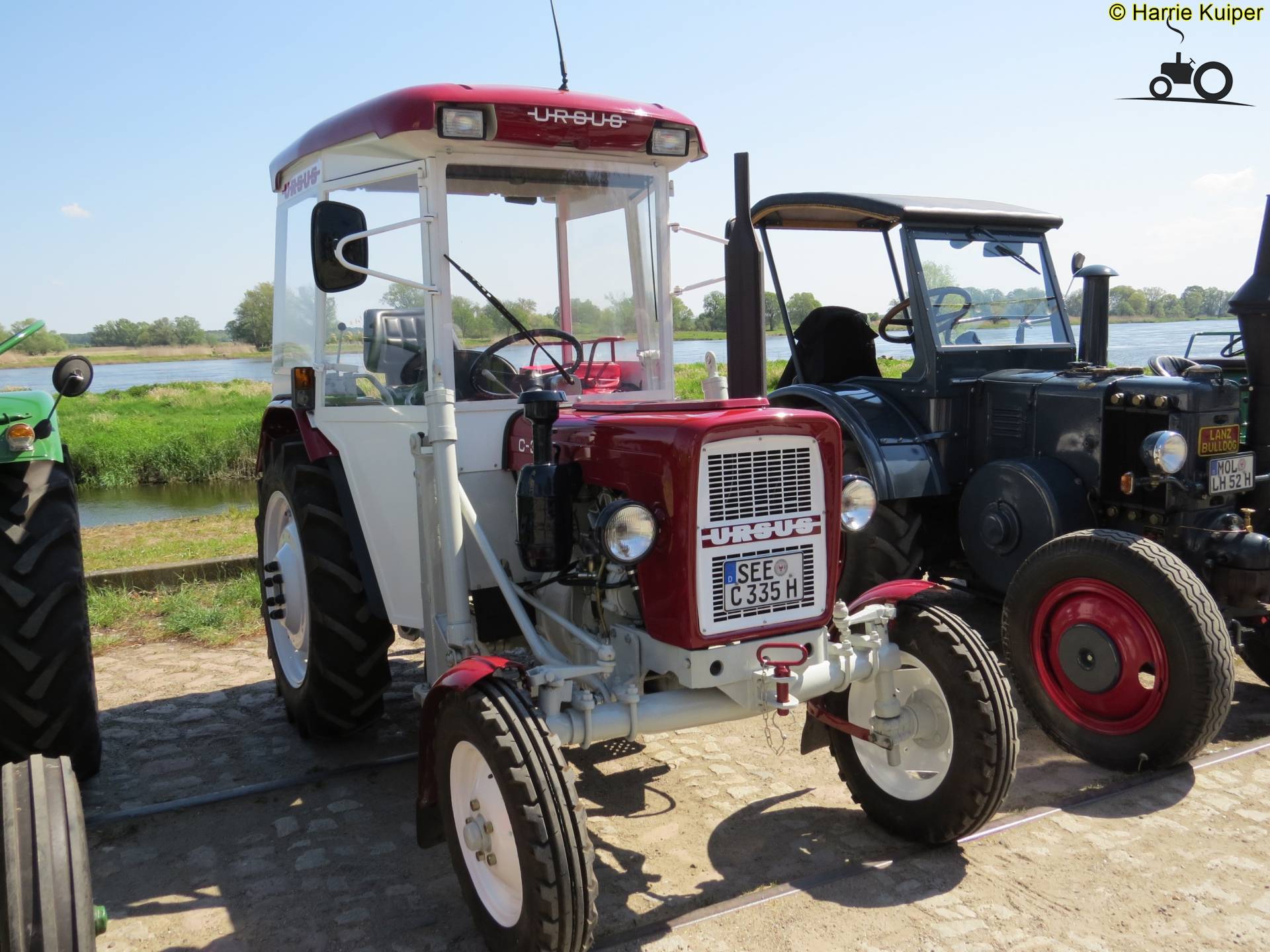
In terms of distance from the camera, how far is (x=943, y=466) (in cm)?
548

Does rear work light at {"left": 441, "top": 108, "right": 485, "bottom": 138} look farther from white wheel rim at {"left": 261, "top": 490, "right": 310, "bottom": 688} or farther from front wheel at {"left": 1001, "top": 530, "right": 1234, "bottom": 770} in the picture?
front wheel at {"left": 1001, "top": 530, "right": 1234, "bottom": 770}

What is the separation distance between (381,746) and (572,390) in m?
1.68

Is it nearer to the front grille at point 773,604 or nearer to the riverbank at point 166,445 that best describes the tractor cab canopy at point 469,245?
the front grille at point 773,604

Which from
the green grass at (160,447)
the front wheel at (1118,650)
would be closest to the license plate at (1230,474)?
the front wheel at (1118,650)

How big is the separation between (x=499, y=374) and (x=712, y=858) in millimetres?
1754

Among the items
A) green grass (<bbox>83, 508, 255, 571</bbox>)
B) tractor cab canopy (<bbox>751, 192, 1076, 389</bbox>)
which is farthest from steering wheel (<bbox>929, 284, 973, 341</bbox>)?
green grass (<bbox>83, 508, 255, 571</bbox>)

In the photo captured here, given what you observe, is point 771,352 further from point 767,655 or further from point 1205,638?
point 767,655

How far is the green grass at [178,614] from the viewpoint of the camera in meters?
→ 6.00

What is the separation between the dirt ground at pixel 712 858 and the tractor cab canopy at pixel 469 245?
56.4 inches

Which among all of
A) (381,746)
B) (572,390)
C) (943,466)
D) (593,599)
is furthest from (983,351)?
(381,746)

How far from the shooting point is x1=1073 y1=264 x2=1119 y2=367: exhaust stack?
543 cm

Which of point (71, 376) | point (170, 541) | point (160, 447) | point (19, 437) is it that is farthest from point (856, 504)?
point (160, 447)

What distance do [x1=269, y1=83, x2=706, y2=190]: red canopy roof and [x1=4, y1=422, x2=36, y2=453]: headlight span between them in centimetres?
142

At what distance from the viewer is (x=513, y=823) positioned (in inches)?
95.2
